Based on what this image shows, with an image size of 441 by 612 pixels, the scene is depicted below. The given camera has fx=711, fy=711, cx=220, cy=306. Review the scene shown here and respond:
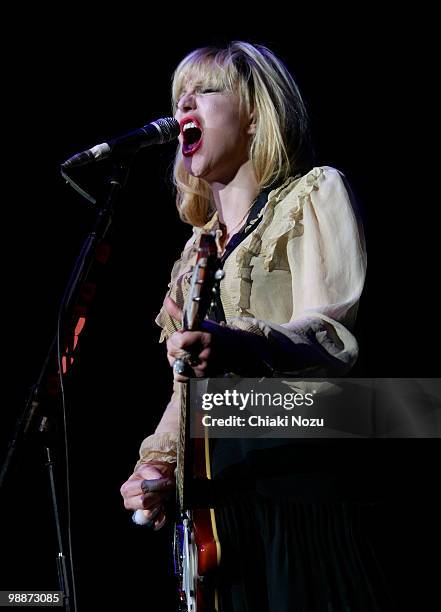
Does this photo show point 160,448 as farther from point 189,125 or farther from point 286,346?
point 189,125

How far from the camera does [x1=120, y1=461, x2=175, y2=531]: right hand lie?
1.86 m

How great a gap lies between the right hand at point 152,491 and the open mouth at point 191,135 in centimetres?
88

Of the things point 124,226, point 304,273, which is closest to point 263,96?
point 304,273

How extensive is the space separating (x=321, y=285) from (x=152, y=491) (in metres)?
0.73

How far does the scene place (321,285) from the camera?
1.55 metres

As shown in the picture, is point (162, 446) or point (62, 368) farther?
point (162, 446)

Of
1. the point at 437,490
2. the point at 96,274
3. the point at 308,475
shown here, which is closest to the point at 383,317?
the point at 437,490

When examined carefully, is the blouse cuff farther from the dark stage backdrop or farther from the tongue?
the tongue

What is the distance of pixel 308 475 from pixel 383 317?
748 millimetres

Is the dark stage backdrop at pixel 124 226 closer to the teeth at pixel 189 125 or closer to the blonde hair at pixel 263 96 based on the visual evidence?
the blonde hair at pixel 263 96

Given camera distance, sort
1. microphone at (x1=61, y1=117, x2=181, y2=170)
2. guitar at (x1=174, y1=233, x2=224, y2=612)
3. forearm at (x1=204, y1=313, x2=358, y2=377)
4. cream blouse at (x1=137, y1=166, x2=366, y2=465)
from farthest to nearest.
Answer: microphone at (x1=61, y1=117, x2=181, y2=170) < guitar at (x1=174, y1=233, x2=224, y2=612) < cream blouse at (x1=137, y1=166, x2=366, y2=465) < forearm at (x1=204, y1=313, x2=358, y2=377)

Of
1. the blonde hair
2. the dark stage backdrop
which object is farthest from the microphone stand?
the dark stage backdrop

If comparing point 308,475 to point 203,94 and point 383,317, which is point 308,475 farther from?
point 203,94

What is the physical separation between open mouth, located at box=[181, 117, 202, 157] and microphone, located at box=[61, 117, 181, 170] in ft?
0.47
